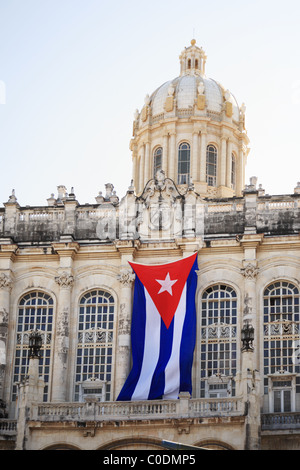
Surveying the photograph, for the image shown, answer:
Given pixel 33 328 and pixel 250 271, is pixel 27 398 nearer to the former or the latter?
pixel 33 328

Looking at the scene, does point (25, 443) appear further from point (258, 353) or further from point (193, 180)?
point (193, 180)

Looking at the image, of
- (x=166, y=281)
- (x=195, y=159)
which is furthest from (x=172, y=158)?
(x=166, y=281)

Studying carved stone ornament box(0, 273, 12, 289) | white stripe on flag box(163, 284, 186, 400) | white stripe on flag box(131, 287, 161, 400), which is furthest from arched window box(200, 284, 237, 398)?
carved stone ornament box(0, 273, 12, 289)

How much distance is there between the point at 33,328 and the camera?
5459cm

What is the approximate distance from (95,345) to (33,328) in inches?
140

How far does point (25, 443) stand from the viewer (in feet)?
153

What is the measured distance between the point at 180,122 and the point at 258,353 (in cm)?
1784

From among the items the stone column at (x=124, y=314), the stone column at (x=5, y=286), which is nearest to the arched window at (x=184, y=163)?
the stone column at (x=124, y=314)

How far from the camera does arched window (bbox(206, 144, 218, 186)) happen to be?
204 feet

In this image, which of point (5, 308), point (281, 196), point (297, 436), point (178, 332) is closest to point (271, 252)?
point (281, 196)

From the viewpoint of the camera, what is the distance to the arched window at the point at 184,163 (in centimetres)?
6203

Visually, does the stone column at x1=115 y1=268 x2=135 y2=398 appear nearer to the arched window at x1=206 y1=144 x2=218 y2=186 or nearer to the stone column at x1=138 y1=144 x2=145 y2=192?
the stone column at x1=138 y1=144 x2=145 y2=192

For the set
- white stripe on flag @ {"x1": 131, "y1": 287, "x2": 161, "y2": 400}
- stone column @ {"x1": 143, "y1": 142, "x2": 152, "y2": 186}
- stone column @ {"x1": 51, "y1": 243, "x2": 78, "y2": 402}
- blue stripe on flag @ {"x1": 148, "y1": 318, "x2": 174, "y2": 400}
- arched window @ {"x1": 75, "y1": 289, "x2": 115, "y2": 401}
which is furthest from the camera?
stone column @ {"x1": 143, "y1": 142, "x2": 152, "y2": 186}

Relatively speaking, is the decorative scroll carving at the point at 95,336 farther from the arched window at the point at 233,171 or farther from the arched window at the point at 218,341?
the arched window at the point at 233,171
